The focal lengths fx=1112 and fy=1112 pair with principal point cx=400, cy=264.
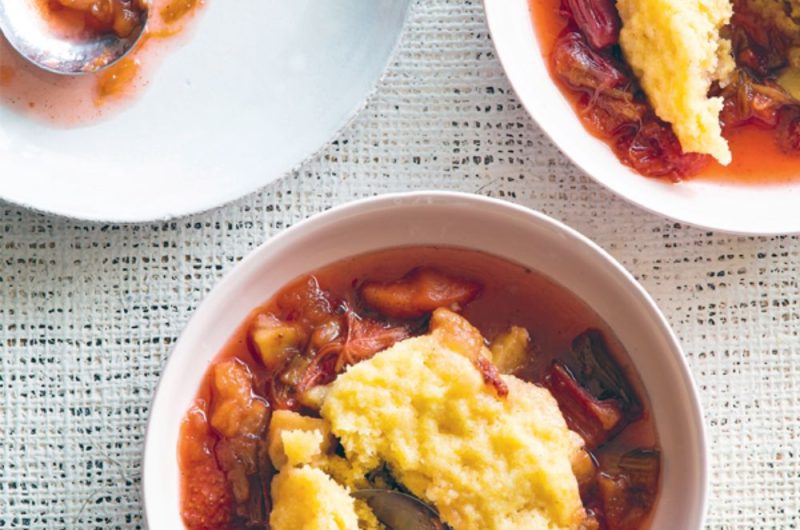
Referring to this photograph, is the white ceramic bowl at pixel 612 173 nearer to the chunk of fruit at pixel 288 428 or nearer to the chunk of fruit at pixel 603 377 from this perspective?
the chunk of fruit at pixel 603 377

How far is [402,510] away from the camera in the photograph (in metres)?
1.93

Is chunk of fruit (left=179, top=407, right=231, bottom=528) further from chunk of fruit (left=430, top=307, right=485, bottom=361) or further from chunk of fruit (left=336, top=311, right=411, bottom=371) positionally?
chunk of fruit (left=430, top=307, right=485, bottom=361)

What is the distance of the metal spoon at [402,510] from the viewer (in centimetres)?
193

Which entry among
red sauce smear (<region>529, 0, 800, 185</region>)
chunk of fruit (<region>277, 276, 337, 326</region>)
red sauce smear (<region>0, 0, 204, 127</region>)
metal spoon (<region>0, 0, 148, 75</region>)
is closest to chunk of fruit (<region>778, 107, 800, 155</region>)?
red sauce smear (<region>529, 0, 800, 185</region>)

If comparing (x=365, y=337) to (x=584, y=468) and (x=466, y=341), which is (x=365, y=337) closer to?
(x=466, y=341)

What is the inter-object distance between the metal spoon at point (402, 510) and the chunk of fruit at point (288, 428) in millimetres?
110

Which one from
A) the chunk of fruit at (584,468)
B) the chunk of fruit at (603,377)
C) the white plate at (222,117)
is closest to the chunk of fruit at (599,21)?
the white plate at (222,117)


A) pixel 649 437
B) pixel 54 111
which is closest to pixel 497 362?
pixel 649 437

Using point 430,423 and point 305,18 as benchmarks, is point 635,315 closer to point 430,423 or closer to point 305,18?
point 430,423

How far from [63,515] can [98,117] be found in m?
0.80

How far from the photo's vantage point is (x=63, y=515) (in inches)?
85.3

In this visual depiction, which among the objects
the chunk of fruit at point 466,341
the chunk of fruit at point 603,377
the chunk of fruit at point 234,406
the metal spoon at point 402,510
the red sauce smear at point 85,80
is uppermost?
the red sauce smear at point 85,80

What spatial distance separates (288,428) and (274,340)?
0.59ft

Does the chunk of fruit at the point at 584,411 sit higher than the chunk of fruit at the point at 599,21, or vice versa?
the chunk of fruit at the point at 599,21
